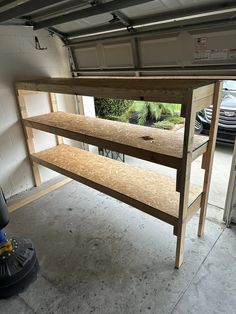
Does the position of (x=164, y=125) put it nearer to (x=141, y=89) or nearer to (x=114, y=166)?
(x=114, y=166)

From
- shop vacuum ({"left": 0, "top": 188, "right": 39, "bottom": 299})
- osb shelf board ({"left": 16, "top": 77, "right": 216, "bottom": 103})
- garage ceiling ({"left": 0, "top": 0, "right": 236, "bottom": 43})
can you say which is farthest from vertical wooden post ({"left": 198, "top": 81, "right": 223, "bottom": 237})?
shop vacuum ({"left": 0, "top": 188, "right": 39, "bottom": 299})

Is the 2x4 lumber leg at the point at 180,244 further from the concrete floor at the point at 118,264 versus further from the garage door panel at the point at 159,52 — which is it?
the garage door panel at the point at 159,52

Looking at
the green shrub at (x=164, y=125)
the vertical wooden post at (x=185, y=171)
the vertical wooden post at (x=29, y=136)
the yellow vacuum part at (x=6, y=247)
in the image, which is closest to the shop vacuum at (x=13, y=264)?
the yellow vacuum part at (x=6, y=247)

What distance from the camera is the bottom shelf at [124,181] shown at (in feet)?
5.83

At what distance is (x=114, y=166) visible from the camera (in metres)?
2.44

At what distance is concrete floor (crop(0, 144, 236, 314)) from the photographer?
1.52m

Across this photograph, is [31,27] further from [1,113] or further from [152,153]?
[152,153]

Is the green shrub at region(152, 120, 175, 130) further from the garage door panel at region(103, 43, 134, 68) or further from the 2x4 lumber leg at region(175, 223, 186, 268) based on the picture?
the 2x4 lumber leg at region(175, 223, 186, 268)

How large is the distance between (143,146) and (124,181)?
1.83ft

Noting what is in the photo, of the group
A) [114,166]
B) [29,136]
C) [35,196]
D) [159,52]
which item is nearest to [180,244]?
[114,166]

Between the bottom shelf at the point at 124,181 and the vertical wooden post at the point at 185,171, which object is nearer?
the vertical wooden post at the point at 185,171

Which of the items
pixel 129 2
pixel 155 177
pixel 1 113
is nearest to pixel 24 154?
pixel 1 113

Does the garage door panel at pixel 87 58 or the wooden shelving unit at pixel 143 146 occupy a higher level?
the garage door panel at pixel 87 58

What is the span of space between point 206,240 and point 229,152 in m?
2.26
